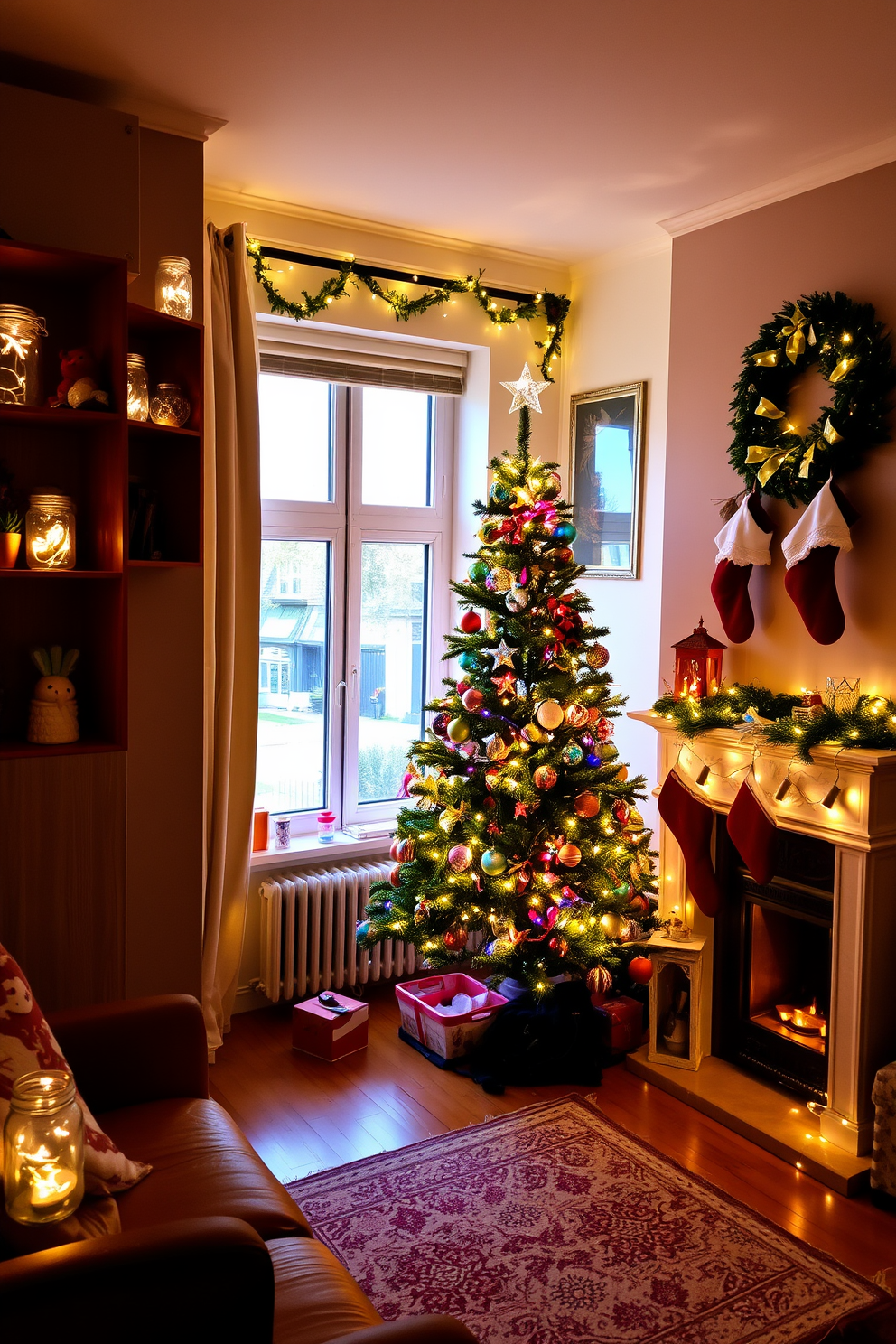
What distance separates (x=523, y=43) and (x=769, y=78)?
0.62 m

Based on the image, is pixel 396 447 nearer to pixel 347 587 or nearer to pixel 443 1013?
pixel 347 587

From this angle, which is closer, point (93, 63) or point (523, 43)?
point (523, 43)

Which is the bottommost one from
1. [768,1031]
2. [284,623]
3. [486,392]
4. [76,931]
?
[768,1031]

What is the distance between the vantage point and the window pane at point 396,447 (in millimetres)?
4207

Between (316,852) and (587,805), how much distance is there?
1.15m

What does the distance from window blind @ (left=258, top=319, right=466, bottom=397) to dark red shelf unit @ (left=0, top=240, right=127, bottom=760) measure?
1129 mm

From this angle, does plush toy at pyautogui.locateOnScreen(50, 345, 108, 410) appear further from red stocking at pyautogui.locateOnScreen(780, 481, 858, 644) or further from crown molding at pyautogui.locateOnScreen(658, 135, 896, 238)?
crown molding at pyautogui.locateOnScreen(658, 135, 896, 238)

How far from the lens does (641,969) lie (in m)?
3.35

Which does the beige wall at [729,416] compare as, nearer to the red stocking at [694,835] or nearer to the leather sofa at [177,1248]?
the red stocking at [694,835]

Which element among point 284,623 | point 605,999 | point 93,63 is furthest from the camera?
point 284,623

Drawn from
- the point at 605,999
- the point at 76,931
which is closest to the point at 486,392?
the point at 605,999

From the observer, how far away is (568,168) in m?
3.19

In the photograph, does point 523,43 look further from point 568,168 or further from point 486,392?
point 486,392

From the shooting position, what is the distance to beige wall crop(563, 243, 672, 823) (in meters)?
3.92
